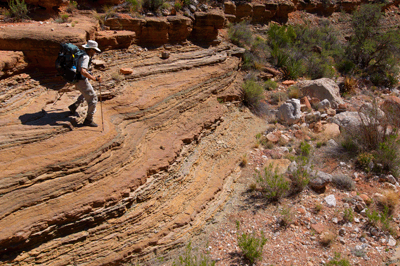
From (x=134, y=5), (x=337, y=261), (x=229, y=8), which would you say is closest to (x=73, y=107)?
(x=134, y=5)

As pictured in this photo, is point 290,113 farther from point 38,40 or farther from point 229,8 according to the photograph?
point 229,8

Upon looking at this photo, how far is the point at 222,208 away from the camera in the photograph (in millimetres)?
5559

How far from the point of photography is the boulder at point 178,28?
8.24m

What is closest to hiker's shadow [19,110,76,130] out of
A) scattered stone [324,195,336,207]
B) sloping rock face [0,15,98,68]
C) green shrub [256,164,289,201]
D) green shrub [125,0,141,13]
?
sloping rock face [0,15,98,68]

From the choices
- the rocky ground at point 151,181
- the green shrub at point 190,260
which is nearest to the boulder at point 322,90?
the rocky ground at point 151,181

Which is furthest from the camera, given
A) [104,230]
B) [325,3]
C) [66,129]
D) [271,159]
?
[325,3]

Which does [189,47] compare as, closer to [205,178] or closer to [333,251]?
[205,178]

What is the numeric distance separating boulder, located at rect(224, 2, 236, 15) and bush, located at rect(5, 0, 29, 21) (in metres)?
9.10

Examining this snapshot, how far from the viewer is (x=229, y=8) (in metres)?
13.4

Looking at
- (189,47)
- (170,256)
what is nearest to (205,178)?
(170,256)

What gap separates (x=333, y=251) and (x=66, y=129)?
488 cm

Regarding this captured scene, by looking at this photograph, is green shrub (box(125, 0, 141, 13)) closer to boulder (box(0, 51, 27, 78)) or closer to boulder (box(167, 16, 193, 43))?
boulder (box(167, 16, 193, 43))

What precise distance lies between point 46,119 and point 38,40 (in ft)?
6.01

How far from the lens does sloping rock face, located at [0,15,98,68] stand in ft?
17.4
